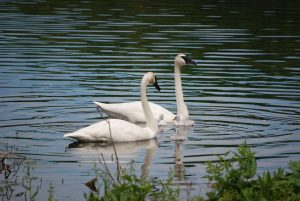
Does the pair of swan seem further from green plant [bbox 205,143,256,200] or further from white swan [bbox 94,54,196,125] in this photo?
green plant [bbox 205,143,256,200]

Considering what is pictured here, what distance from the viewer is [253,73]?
18.6m

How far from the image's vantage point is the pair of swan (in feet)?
41.2

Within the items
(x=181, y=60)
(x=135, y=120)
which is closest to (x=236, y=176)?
(x=135, y=120)

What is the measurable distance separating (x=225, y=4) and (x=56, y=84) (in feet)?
54.9

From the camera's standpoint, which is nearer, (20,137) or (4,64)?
(20,137)

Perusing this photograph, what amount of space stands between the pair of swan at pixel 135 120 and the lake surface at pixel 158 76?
0.54 feet

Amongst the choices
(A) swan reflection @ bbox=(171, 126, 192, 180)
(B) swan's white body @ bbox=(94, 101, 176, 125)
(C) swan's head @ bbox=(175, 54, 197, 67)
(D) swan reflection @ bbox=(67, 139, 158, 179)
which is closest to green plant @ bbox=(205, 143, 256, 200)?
(A) swan reflection @ bbox=(171, 126, 192, 180)

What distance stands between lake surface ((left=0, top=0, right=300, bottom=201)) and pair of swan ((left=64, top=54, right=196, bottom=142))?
6.4 inches

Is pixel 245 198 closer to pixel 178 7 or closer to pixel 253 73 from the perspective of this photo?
pixel 253 73

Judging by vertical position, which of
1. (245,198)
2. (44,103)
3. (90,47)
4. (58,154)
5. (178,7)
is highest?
(178,7)

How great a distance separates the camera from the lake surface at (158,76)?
38.3 ft

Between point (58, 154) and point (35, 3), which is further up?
point (35, 3)

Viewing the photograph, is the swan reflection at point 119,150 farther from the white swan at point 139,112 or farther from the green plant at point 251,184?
the green plant at point 251,184

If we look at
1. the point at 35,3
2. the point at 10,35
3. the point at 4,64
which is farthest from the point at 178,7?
the point at 4,64
